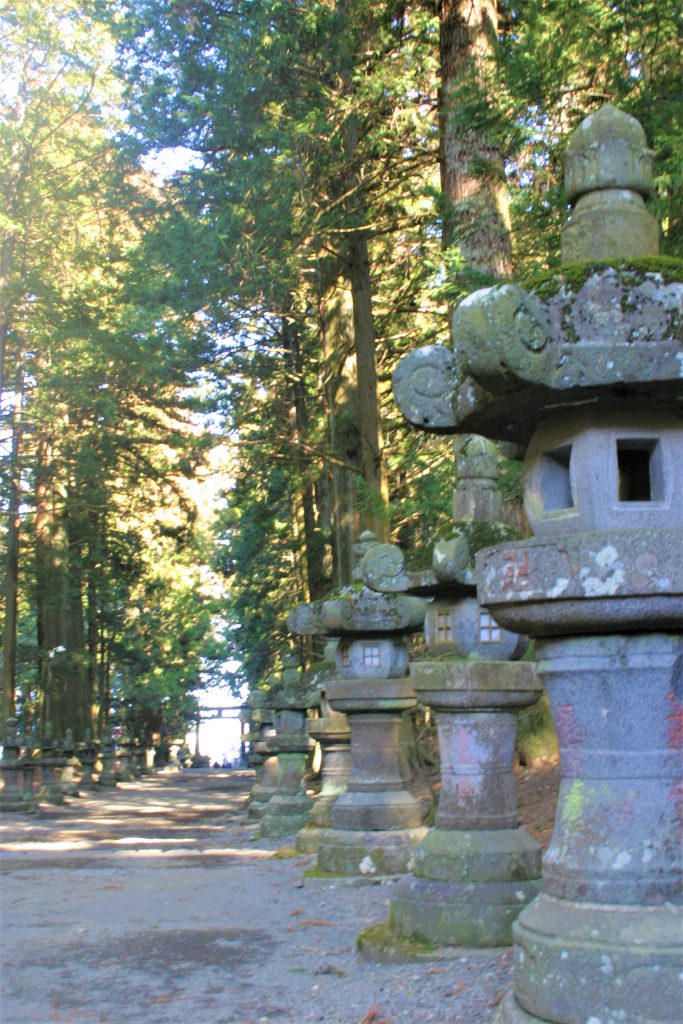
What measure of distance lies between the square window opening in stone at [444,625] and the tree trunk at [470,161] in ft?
17.0

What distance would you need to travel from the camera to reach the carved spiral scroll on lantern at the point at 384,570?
816 cm

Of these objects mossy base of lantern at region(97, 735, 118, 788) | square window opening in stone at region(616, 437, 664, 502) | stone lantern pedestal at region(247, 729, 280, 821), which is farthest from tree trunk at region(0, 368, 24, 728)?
square window opening in stone at region(616, 437, 664, 502)

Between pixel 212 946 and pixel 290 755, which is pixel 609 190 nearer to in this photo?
pixel 212 946

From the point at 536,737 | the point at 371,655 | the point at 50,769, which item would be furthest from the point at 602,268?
the point at 50,769

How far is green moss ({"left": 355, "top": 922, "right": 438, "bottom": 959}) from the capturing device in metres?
5.66

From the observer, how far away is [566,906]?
3.97 meters

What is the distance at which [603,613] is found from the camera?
3.93m

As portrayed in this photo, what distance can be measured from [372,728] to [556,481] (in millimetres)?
4936

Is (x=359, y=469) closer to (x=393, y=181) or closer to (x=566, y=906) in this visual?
(x=393, y=181)

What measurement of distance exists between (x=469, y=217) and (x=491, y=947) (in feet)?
24.7

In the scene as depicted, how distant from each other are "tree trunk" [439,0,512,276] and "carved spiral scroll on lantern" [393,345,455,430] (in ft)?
20.0

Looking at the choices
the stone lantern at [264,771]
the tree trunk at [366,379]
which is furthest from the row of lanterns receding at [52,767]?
the tree trunk at [366,379]

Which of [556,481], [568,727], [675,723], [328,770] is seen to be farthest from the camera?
[328,770]

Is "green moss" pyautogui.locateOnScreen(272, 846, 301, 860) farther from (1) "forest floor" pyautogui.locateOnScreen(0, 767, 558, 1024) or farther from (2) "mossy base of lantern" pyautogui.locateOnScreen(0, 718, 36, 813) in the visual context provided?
(2) "mossy base of lantern" pyautogui.locateOnScreen(0, 718, 36, 813)
